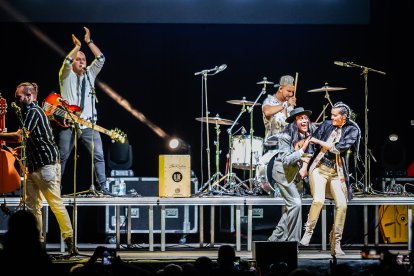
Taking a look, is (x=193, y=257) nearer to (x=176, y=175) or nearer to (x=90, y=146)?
(x=176, y=175)

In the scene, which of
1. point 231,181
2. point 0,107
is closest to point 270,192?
point 231,181

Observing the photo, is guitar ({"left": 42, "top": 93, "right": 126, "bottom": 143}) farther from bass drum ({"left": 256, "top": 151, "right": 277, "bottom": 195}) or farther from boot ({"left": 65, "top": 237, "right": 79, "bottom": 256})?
bass drum ({"left": 256, "top": 151, "right": 277, "bottom": 195})

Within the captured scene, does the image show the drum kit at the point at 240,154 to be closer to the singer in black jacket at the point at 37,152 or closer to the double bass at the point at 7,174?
the double bass at the point at 7,174

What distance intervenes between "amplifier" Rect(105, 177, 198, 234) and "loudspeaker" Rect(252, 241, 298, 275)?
4116 millimetres

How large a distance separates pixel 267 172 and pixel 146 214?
2208 millimetres

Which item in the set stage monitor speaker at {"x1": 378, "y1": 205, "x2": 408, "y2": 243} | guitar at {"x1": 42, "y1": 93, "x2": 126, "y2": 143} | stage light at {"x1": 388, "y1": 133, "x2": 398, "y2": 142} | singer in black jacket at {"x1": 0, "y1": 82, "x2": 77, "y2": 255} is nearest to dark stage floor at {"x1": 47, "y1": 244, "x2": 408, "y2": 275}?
singer in black jacket at {"x1": 0, "y1": 82, "x2": 77, "y2": 255}

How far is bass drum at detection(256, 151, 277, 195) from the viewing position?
1155 centimetres

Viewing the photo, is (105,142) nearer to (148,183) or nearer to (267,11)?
(148,183)

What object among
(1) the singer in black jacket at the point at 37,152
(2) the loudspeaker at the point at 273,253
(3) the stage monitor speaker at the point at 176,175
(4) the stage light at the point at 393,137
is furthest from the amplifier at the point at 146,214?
(2) the loudspeaker at the point at 273,253

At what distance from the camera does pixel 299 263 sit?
973 centimetres

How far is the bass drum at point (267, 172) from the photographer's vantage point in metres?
11.6

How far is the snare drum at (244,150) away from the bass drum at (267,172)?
891mm

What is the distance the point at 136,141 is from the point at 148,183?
1.35 metres

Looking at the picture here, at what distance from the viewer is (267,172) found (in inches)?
455
